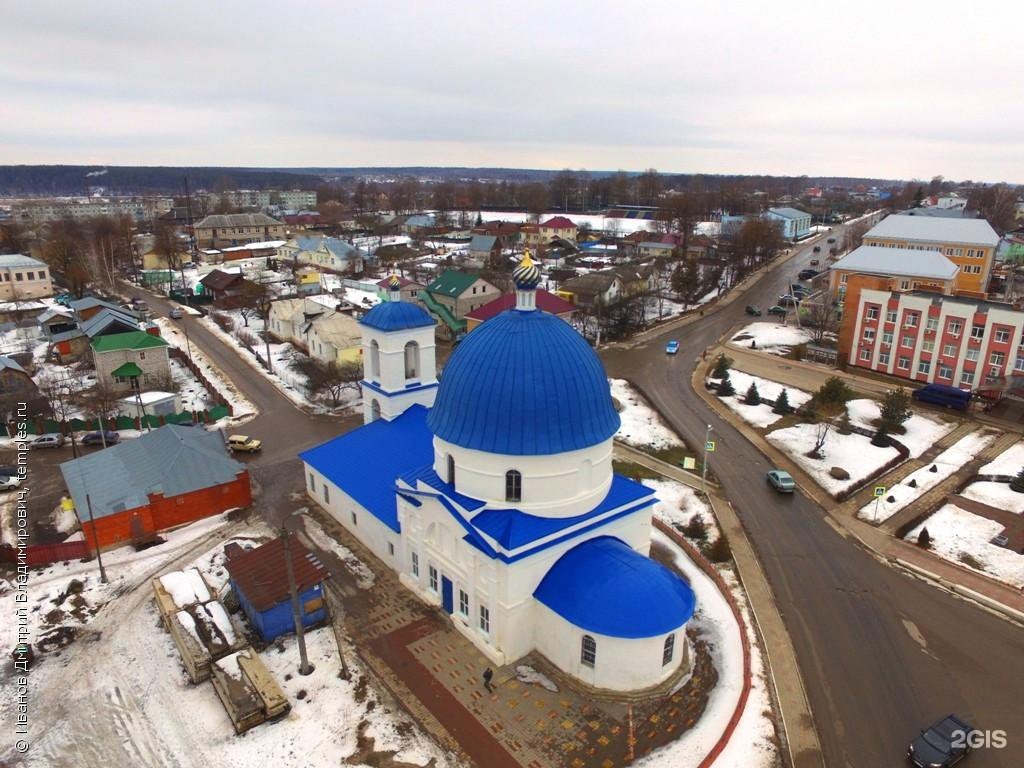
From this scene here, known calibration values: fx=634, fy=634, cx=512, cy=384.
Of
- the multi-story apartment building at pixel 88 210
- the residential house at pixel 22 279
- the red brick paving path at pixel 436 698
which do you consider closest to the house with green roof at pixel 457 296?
the red brick paving path at pixel 436 698

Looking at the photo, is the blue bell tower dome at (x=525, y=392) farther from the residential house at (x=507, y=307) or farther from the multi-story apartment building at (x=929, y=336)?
the multi-story apartment building at (x=929, y=336)

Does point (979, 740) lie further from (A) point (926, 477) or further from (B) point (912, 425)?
(B) point (912, 425)

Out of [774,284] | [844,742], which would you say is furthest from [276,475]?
[774,284]

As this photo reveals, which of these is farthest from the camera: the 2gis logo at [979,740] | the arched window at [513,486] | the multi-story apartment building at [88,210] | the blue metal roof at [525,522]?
the multi-story apartment building at [88,210]

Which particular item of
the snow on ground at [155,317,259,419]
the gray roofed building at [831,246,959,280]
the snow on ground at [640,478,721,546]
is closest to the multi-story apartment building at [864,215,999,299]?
the gray roofed building at [831,246,959,280]

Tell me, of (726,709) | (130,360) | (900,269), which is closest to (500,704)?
(726,709)
